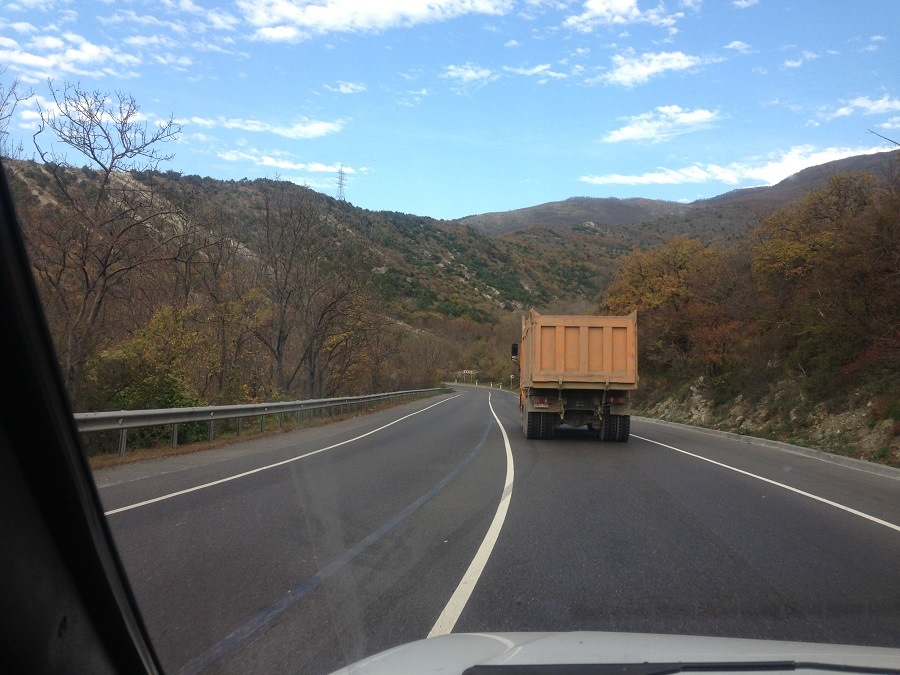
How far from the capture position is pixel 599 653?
349 cm

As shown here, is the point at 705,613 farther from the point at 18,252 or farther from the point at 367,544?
the point at 18,252

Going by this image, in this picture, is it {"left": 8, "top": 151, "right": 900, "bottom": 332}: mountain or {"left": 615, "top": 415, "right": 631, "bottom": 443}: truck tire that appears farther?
{"left": 8, "top": 151, "right": 900, "bottom": 332}: mountain

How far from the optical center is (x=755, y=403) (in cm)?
2489

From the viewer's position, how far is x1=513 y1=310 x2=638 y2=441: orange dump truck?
56.6 ft

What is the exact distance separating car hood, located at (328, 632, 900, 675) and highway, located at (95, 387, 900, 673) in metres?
0.84

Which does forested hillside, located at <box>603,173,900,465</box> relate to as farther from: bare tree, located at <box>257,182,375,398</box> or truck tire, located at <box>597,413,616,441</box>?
bare tree, located at <box>257,182,375,398</box>

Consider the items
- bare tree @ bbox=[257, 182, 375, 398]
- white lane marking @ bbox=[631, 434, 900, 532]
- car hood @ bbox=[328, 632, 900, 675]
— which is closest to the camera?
car hood @ bbox=[328, 632, 900, 675]

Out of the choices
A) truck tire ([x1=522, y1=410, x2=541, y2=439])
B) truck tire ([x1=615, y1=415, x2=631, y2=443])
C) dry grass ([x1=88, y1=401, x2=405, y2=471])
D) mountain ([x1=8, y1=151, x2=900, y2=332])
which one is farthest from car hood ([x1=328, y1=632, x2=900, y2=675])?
mountain ([x1=8, y1=151, x2=900, y2=332])

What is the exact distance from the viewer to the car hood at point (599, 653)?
325 cm

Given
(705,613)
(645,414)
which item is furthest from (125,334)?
(645,414)

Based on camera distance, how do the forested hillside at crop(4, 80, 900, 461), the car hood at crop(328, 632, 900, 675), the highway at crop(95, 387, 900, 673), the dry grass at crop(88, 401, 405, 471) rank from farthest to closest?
the forested hillside at crop(4, 80, 900, 461)
the dry grass at crop(88, 401, 405, 471)
the highway at crop(95, 387, 900, 673)
the car hood at crop(328, 632, 900, 675)

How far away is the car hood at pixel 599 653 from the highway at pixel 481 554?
2.74 ft

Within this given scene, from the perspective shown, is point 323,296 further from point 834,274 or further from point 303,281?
point 834,274

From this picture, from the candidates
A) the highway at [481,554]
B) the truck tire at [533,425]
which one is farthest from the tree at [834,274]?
the truck tire at [533,425]
